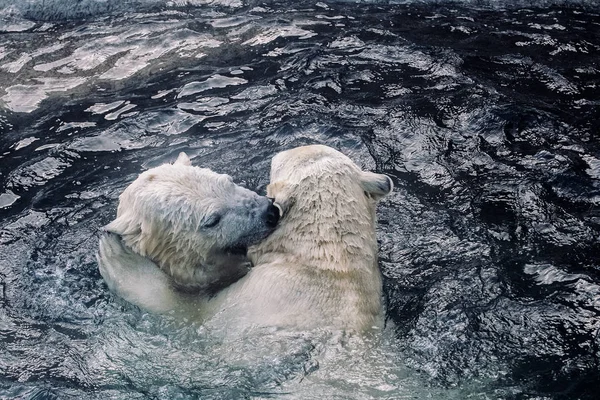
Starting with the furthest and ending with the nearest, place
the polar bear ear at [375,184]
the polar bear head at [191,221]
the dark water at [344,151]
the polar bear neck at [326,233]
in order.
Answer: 1. the polar bear ear at [375,184]
2. the polar bear head at [191,221]
3. the polar bear neck at [326,233]
4. the dark water at [344,151]

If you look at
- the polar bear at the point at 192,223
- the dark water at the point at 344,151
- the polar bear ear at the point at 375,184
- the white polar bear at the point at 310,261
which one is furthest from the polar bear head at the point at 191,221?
the polar bear ear at the point at 375,184

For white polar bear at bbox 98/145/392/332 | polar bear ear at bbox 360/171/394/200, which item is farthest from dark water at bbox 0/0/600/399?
polar bear ear at bbox 360/171/394/200

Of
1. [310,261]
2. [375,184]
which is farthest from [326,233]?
[375,184]

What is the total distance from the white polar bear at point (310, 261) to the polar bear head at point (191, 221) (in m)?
0.11

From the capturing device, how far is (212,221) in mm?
4801

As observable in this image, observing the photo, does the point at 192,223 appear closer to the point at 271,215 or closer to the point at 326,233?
the point at 271,215

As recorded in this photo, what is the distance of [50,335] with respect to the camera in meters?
4.81

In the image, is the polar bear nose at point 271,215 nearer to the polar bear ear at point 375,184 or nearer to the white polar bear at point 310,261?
the white polar bear at point 310,261

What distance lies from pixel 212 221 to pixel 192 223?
0.41 feet

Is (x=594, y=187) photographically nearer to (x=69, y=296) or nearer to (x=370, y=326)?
(x=370, y=326)

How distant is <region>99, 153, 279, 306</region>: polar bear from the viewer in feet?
15.7

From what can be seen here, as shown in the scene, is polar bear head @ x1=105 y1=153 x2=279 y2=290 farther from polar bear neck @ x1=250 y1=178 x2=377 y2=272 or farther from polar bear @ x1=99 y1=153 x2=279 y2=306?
polar bear neck @ x1=250 y1=178 x2=377 y2=272

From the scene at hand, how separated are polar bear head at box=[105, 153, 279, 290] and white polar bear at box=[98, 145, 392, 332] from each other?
0.11 metres

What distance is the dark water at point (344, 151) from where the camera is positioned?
14.1 ft
